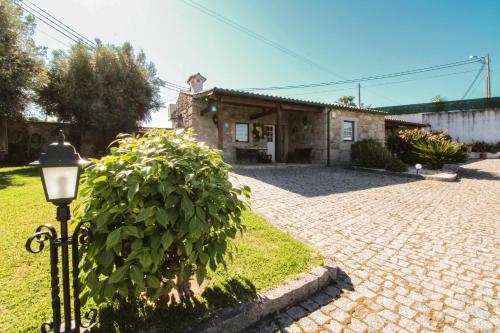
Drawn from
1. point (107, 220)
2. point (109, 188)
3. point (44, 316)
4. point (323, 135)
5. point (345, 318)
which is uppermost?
point (323, 135)

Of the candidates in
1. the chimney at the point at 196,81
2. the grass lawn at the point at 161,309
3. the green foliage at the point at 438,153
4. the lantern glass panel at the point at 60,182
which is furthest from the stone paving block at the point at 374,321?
the chimney at the point at 196,81

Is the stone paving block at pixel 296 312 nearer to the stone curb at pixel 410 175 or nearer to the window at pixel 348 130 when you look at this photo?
the stone curb at pixel 410 175

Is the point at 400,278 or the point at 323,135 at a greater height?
the point at 323,135

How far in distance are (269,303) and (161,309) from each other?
34.3 inches

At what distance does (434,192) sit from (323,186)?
3048 mm

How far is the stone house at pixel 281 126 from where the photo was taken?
36.9 ft

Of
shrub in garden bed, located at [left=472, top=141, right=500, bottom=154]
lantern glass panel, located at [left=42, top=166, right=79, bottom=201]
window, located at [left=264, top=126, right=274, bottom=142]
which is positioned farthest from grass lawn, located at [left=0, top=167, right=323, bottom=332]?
shrub in garden bed, located at [left=472, top=141, right=500, bottom=154]

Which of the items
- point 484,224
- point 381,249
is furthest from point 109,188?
point 484,224

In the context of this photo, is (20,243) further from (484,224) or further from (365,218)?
(484,224)

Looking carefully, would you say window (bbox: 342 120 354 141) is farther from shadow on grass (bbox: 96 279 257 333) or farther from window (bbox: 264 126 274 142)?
shadow on grass (bbox: 96 279 257 333)

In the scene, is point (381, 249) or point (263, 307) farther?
point (381, 249)

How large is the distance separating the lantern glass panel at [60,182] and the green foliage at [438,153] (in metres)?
13.6

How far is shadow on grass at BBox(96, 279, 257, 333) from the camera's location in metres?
1.78

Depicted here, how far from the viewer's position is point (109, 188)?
1.66m
